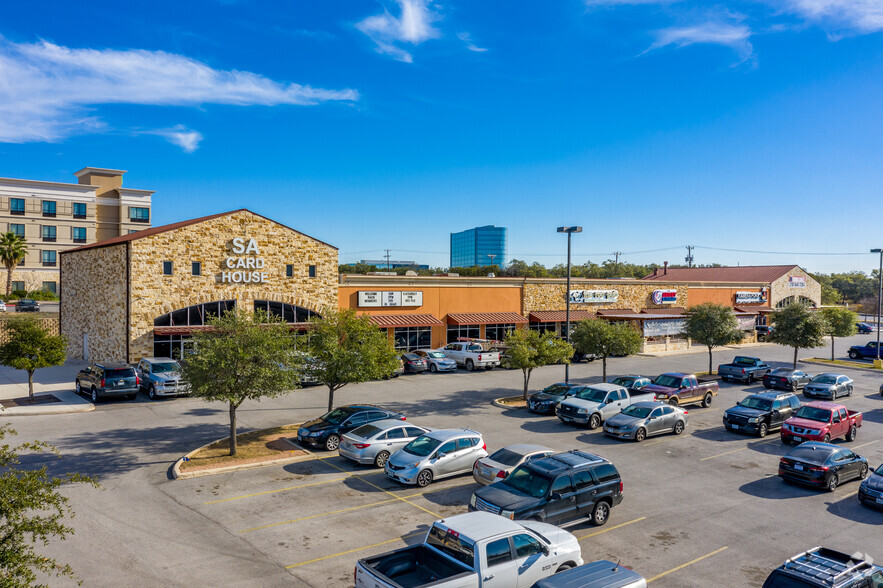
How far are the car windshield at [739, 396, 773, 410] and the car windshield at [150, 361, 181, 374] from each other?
27208 mm

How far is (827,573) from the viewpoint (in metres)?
9.95

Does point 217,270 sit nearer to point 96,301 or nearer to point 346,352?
point 96,301

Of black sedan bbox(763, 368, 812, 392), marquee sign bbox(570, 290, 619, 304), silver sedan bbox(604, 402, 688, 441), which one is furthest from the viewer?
marquee sign bbox(570, 290, 619, 304)

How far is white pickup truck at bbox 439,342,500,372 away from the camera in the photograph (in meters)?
41.5

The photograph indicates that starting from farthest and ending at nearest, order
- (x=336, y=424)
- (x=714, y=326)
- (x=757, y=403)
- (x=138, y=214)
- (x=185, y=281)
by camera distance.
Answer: (x=138, y=214) < (x=714, y=326) < (x=185, y=281) < (x=757, y=403) < (x=336, y=424)

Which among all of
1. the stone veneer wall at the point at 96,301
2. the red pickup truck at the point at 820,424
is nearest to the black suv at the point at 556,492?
the red pickup truck at the point at 820,424

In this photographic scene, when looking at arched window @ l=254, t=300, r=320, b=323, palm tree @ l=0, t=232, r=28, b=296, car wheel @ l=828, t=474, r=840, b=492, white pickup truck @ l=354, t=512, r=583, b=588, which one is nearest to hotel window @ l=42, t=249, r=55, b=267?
palm tree @ l=0, t=232, r=28, b=296

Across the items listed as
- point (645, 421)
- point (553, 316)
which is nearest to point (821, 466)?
point (645, 421)

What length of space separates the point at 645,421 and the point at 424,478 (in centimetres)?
1063

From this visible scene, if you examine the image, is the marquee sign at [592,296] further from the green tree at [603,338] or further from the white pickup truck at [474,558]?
the white pickup truck at [474,558]

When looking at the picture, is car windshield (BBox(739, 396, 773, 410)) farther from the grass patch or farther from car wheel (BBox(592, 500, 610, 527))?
the grass patch

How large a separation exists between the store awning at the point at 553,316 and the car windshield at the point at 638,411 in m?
25.8

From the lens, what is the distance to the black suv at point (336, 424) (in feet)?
69.4

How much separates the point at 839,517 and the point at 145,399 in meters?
28.9
